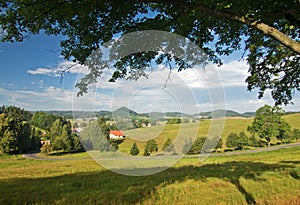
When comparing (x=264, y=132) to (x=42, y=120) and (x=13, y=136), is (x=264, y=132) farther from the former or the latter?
(x=42, y=120)

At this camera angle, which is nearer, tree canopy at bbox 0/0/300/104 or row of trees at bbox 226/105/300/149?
tree canopy at bbox 0/0/300/104

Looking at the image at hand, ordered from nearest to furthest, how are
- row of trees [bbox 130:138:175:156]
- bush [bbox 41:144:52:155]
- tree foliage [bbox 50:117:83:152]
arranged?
row of trees [bbox 130:138:175:156] < bush [bbox 41:144:52:155] < tree foliage [bbox 50:117:83:152]

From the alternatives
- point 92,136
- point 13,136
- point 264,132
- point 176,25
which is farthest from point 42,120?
point 176,25

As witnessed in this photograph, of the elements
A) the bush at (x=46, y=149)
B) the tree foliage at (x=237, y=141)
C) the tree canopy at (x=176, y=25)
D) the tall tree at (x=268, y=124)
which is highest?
the tree canopy at (x=176, y=25)

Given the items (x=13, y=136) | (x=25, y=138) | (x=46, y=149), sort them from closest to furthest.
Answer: (x=13, y=136) < (x=46, y=149) < (x=25, y=138)

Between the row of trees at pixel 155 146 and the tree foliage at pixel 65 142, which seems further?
the tree foliage at pixel 65 142

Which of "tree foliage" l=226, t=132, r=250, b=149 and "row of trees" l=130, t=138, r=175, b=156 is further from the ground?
"row of trees" l=130, t=138, r=175, b=156

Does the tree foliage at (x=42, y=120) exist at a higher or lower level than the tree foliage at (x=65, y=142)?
higher

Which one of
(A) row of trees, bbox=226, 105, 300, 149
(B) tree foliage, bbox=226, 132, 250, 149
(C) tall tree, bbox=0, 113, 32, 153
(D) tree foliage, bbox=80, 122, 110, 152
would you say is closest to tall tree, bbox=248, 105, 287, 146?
(A) row of trees, bbox=226, 105, 300, 149

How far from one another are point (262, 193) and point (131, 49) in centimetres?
756

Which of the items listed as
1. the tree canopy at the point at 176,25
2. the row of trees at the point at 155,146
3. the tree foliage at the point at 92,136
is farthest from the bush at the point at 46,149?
the tree canopy at the point at 176,25

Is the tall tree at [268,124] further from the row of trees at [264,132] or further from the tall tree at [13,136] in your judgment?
the tall tree at [13,136]

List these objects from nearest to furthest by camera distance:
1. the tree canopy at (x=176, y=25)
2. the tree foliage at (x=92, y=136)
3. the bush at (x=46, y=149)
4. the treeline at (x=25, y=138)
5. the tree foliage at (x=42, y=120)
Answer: the tree canopy at (x=176, y=25)
the tree foliage at (x=92, y=136)
the treeline at (x=25, y=138)
the bush at (x=46, y=149)
the tree foliage at (x=42, y=120)

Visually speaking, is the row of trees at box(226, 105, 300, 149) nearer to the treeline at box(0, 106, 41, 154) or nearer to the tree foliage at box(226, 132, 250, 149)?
the tree foliage at box(226, 132, 250, 149)
